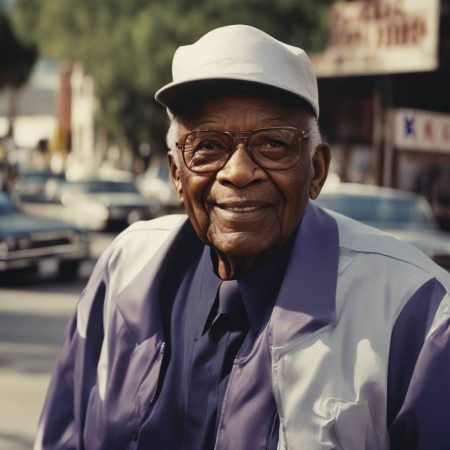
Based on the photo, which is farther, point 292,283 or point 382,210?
point 382,210

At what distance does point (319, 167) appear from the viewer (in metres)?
2.20

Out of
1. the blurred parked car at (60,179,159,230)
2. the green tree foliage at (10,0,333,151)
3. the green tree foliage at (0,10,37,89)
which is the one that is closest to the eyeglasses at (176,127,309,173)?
the blurred parked car at (60,179,159,230)

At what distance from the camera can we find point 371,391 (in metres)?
1.91

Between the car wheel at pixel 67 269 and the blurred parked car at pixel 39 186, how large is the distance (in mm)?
20888

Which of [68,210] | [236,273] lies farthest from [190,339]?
[68,210]

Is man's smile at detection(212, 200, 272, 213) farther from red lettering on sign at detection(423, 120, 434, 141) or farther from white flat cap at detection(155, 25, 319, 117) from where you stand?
red lettering on sign at detection(423, 120, 434, 141)

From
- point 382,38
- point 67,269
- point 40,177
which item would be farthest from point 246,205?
point 40,177

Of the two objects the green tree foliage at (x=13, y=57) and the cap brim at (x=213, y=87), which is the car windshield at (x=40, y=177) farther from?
the cap brim at (x=213, y=87)

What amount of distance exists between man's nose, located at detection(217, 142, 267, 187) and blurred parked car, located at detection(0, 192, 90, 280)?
1201cm

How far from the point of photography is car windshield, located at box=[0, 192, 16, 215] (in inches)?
584

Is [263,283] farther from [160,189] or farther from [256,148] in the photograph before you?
[160,189]

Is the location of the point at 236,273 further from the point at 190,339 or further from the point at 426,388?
the point at 426,388

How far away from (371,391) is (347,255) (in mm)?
291

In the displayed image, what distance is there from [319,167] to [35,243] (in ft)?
40.6
